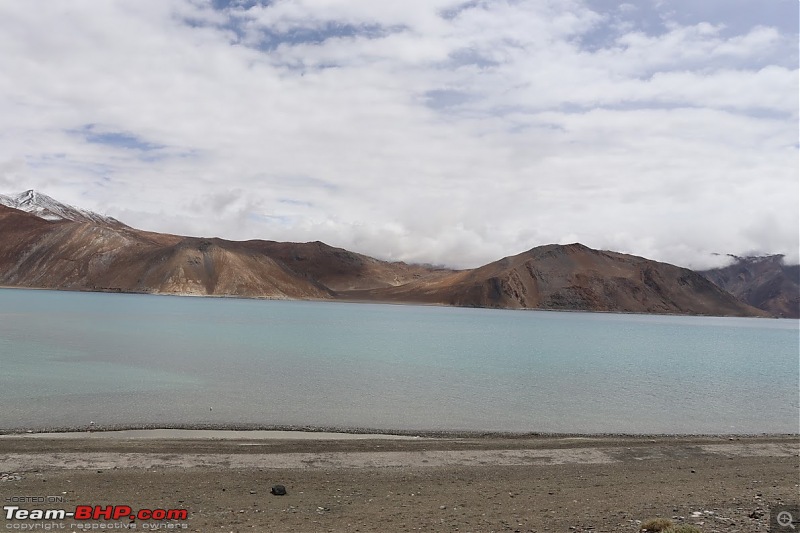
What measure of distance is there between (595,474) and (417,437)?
19.0 ft

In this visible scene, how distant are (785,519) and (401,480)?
721 cm

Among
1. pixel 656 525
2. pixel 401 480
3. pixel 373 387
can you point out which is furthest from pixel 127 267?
pixel 656 525

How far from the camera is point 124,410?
20328 millimetres

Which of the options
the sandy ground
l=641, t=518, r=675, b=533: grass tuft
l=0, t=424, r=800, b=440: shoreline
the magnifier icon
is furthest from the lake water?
l=641, t=518, r=675, b=533: grass tuft

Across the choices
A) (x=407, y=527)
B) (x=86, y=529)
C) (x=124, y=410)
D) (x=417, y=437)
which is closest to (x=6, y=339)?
(x=124, y=410)

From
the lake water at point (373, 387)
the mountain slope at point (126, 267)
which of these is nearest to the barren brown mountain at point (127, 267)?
the mountain slope at point (126, 267)

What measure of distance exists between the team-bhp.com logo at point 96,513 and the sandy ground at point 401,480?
0.70 feet

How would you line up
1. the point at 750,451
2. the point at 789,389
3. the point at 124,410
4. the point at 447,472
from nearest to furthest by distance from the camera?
the point at 447,472
the point at 750,451
the point at 124,410
the point at 789,389

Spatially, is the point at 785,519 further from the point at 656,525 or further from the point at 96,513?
the point at 96,513

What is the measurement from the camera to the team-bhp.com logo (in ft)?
32.2

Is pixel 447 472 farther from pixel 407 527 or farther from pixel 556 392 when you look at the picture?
pixel 556 392

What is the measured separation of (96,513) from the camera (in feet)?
33.2

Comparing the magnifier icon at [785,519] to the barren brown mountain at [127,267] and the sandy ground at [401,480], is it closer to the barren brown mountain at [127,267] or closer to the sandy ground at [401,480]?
the sandy ground at [401,480]

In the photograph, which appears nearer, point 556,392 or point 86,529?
point 86,529
